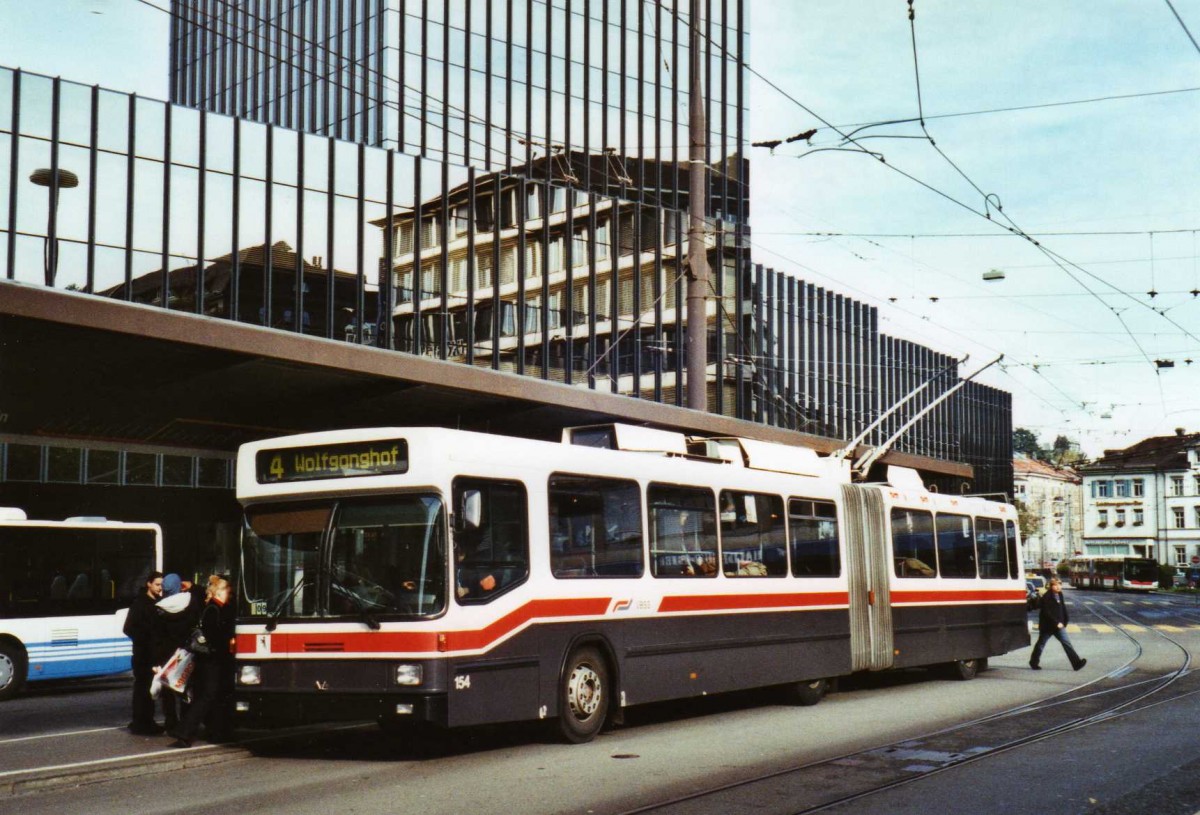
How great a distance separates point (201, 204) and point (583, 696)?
2156cm

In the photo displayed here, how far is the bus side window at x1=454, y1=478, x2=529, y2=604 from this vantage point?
10.6 metres

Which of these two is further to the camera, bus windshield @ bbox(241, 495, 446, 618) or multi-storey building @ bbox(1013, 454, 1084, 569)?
multi-storey building @ bbox(1013, 454, 1084, 569)

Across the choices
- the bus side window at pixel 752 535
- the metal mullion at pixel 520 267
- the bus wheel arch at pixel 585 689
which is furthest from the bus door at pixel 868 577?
the metal mullion at pixel 520 267

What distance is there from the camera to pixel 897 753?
10.9 m

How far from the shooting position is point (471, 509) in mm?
10664

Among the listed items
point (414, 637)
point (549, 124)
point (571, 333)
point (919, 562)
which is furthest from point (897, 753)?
point (549, 124)

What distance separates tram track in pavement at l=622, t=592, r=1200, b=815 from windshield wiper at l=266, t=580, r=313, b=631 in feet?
12.2

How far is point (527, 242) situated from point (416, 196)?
4911 mm

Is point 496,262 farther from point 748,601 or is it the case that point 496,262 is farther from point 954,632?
point 748,601

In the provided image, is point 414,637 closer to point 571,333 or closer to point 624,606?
point 624,606

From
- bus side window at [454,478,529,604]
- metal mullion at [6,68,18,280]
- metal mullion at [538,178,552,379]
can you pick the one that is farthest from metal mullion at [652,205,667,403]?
bus side window at [454,478,529,604]

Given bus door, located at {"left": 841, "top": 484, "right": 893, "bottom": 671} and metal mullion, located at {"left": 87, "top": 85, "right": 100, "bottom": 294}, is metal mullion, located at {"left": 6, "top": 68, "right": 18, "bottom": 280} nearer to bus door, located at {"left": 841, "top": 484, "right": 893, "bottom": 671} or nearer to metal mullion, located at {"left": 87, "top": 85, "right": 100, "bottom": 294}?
metal mullion, located at {"left": 87, "top": 85, "right": 100, "bottom": 294}

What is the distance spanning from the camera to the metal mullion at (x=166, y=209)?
29438 mm

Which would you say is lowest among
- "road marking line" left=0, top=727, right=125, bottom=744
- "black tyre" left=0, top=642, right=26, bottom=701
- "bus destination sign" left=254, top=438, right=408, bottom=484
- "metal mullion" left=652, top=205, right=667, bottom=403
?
"road marking line" left=0, top=727, right=125, bottom=744
